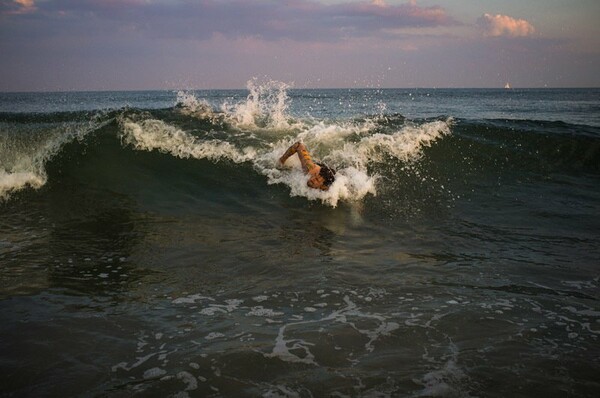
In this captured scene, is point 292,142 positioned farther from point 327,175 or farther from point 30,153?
point 30,153

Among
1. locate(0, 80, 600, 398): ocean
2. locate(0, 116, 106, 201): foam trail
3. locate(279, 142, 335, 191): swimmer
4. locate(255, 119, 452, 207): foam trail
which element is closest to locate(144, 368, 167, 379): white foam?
locate(0, 80, 600, 398): ocean

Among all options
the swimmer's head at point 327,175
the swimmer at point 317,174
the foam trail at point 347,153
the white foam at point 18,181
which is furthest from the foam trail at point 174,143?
the swimmer's head at point 327,175

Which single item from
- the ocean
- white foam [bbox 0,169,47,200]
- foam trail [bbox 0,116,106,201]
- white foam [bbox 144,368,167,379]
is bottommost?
white foam [bbox 144,368,167,379]

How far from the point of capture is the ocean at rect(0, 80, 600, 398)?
125 inches

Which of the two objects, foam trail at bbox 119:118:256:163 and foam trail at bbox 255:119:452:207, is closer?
foam trail at bbox 255:119:452:207

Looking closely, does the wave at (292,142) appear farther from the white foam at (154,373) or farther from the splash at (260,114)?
the white foam at (154,373)

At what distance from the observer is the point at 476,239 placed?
20.9 ft

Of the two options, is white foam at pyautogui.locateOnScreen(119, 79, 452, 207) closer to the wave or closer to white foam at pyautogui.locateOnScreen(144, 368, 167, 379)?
the wave

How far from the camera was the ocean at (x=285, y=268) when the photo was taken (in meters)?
3.16

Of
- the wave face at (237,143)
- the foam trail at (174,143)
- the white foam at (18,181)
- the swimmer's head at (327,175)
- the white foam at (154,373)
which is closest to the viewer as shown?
the white foam at (154,373)

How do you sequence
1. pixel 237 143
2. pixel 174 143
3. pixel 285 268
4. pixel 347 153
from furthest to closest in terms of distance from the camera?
pixel 237 143 < pixel 347 153 < pixel 174 143 < pixel 285 268

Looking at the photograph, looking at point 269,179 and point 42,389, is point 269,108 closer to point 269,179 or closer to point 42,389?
point 269,179

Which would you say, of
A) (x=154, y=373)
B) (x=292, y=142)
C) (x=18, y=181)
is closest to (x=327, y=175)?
(x=292, y=142)

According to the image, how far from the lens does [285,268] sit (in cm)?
522
